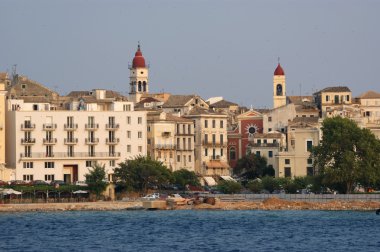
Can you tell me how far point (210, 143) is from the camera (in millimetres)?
148875

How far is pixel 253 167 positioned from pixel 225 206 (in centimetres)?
2395

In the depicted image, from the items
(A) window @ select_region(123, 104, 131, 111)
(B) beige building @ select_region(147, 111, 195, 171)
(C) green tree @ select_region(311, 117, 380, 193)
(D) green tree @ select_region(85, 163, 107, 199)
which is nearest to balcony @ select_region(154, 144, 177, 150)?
(B) beige building @ select_region(147, 111, 195, 171)

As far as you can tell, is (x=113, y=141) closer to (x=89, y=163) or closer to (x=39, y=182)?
(x=89, y=163)

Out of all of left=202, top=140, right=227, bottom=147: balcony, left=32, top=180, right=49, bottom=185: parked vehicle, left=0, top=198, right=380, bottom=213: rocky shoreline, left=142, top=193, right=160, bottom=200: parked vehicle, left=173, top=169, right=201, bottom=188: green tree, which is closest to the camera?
left=0, top=198, right=380, bottom=213: rocky shoreline

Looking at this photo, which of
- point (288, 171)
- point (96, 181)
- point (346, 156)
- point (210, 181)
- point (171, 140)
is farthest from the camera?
point (288, 171)

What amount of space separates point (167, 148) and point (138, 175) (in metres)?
15.7

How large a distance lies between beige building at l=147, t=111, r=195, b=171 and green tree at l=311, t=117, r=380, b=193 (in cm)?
1859

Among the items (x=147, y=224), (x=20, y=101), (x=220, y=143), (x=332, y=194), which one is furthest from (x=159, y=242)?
(x=220, y=143)

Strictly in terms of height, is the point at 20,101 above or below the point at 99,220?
above

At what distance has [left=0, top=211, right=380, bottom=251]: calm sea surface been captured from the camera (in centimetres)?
8556

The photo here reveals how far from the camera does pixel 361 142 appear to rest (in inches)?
4909

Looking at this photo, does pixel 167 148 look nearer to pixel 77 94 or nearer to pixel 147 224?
pixel 77 94

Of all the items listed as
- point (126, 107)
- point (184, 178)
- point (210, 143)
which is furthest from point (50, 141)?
point (210, 143)

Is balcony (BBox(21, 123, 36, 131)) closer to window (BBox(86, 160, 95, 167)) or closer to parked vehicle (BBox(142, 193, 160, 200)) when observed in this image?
window (BBox(86, 160, 95, 167))
